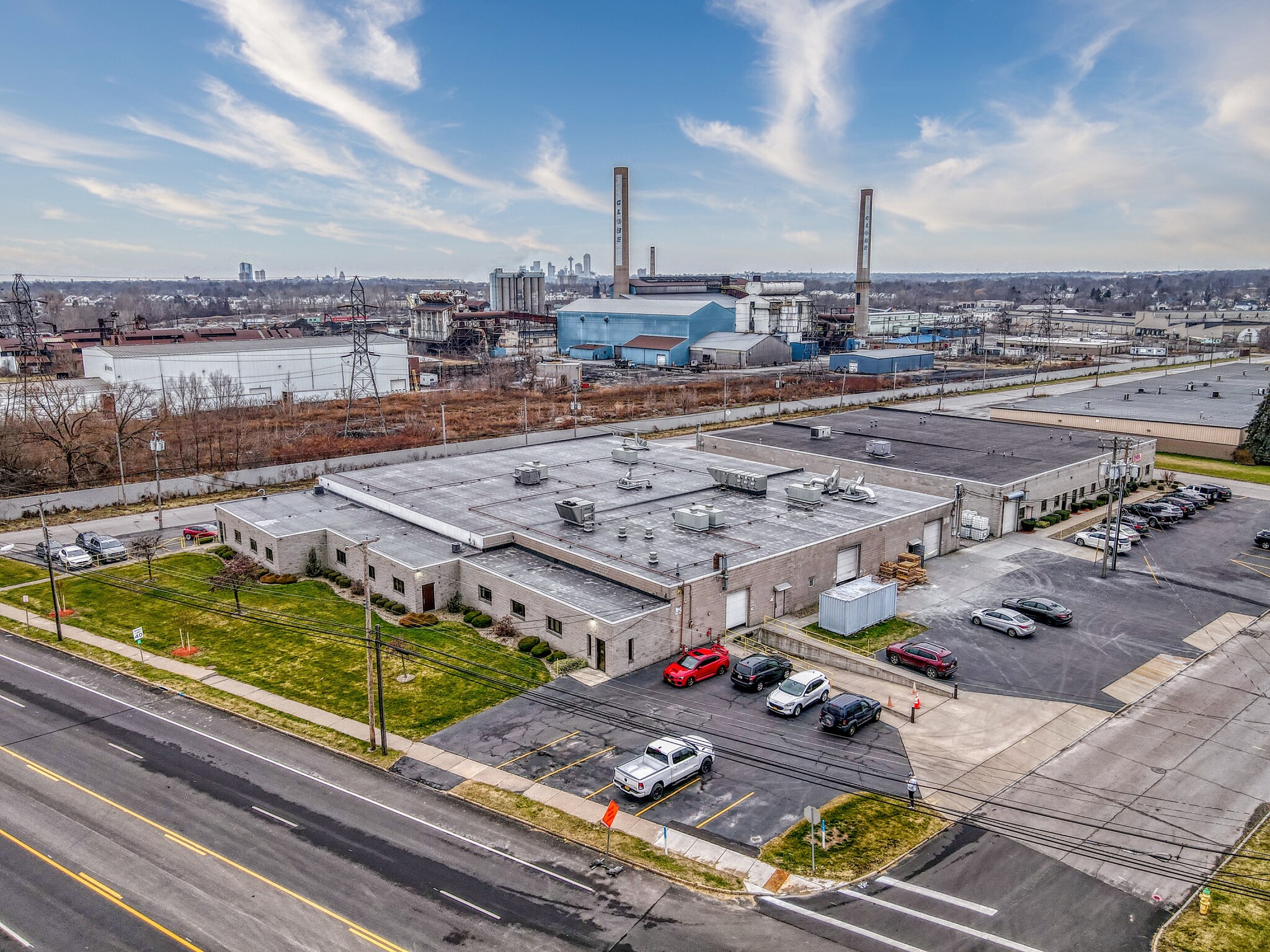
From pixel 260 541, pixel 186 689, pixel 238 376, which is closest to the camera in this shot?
pixel 186 689

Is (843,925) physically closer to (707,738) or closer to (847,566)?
(707,738)

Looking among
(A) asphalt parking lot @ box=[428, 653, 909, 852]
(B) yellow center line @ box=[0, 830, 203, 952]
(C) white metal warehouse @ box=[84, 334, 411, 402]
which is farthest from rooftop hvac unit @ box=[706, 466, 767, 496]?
(C) white metal warehouse @ box=[84, 334, 411, 402]

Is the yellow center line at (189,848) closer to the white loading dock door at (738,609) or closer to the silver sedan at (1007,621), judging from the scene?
the white loading dock door at (738,609)

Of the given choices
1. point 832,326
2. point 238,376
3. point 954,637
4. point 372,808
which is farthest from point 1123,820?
point 832,326

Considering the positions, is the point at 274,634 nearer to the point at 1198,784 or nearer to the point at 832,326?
the point at 1198,784

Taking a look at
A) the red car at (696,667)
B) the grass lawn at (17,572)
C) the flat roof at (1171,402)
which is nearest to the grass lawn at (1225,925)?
the red car at (696,667)

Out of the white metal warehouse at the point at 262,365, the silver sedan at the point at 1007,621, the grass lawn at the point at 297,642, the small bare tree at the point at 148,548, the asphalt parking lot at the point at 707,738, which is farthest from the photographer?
the white metal warehouse at the point at 262,365

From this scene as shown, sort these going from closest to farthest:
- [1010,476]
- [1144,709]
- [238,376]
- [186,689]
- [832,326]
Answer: [1144,709] → [186,689] → [1010,476] → [238,376] → [832,326]
